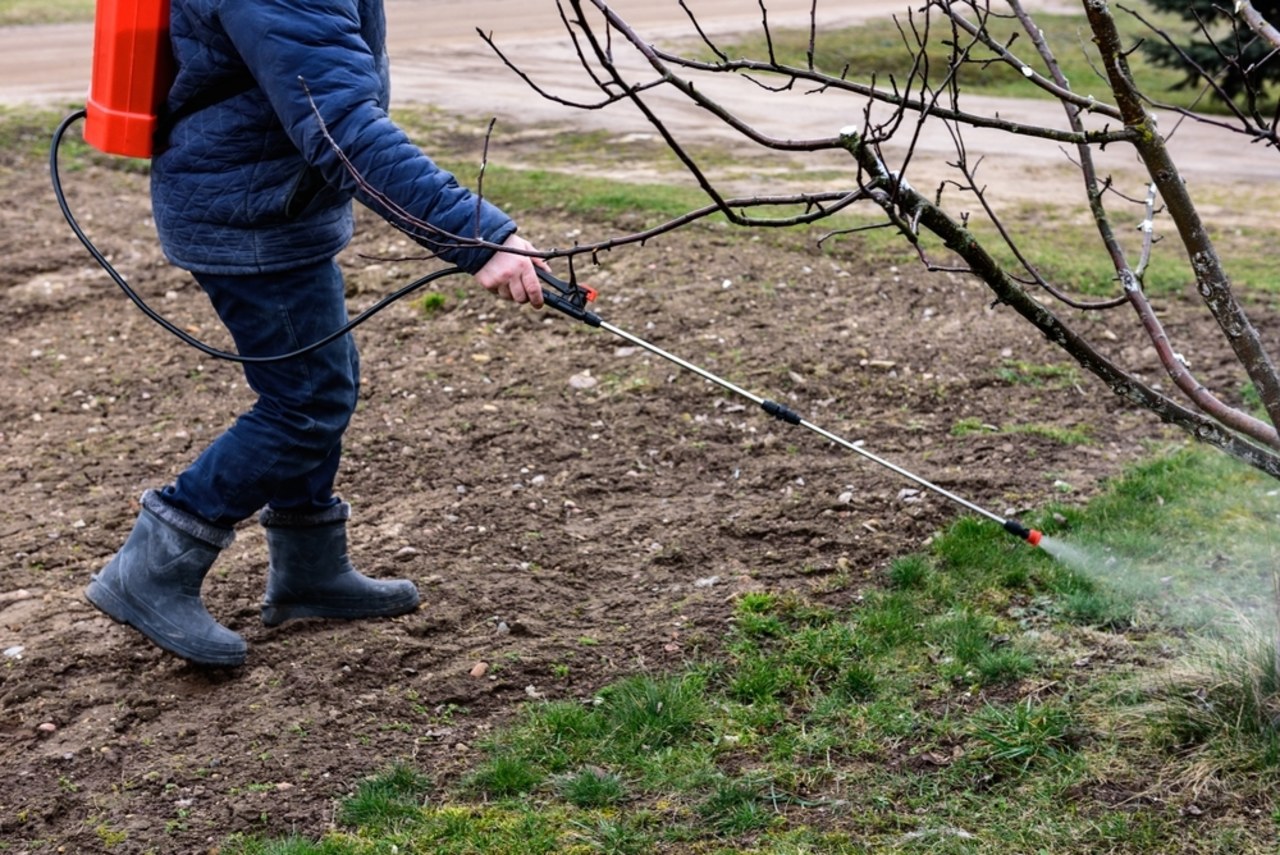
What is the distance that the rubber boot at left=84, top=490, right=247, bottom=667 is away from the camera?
156 inches

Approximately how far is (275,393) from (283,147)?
26.5 inches

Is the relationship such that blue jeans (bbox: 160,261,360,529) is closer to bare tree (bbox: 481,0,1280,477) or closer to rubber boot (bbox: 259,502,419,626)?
rubber boot (bbox: 259,502,419,626)

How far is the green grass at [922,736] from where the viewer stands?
325 cm

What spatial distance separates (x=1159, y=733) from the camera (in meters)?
3.49

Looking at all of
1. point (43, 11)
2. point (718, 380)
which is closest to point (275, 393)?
point (718, 380)

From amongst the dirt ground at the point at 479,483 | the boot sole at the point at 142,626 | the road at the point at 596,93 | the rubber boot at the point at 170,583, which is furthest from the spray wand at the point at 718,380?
the road at the point at 596,93

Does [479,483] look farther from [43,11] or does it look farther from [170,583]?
[43,11]

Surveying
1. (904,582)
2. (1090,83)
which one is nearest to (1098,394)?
(904,582)

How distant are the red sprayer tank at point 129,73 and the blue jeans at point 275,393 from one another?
42 centimetres

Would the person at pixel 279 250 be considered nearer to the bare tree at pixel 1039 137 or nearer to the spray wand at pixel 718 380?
the spray wand at pixel 718 380

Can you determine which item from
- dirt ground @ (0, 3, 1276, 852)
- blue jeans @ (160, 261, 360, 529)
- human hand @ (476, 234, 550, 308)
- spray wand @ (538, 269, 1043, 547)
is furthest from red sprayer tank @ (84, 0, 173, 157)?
dirt ground @ (0, 3, 1276, 852)

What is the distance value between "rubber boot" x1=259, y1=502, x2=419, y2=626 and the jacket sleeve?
1.20 metres

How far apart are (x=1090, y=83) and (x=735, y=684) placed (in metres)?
14.8

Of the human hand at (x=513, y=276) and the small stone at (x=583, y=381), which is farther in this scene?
the small stone at (x=583, y=381)
